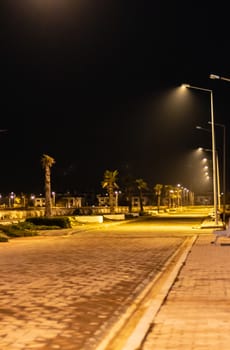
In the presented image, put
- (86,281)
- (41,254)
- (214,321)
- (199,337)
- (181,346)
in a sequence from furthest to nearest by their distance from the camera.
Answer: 1. (41,254)
2. (86,281)
3. (214,321)
4. (199,337)
5. (181,346)

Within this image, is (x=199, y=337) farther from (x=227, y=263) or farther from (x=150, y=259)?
(x=150, y=259)

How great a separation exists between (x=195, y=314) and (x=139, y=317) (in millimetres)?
810

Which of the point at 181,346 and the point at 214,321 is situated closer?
the point at 181,346

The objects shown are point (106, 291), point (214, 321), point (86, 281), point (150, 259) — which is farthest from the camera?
point (150, 259)

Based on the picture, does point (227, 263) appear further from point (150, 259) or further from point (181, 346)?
point (181, 346)

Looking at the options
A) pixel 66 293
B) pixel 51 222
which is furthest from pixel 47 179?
pixel 66 293

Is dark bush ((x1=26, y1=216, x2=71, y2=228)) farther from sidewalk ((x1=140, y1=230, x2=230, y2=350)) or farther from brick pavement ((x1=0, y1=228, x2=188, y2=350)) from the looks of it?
sidewalk ((x1=140, y1=230, x2=230, y2=350))

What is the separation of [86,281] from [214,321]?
Answer: 16.7ft

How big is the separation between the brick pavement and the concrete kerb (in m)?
0.14

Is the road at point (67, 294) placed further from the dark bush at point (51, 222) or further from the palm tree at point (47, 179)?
the palm tree at point (47, 179)

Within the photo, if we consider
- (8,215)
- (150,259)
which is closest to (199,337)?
(150,259)

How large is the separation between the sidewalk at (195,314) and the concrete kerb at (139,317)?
0.36ft

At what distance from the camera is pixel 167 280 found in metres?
13.9

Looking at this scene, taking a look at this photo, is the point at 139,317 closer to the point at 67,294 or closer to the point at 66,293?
the point at 67,294
